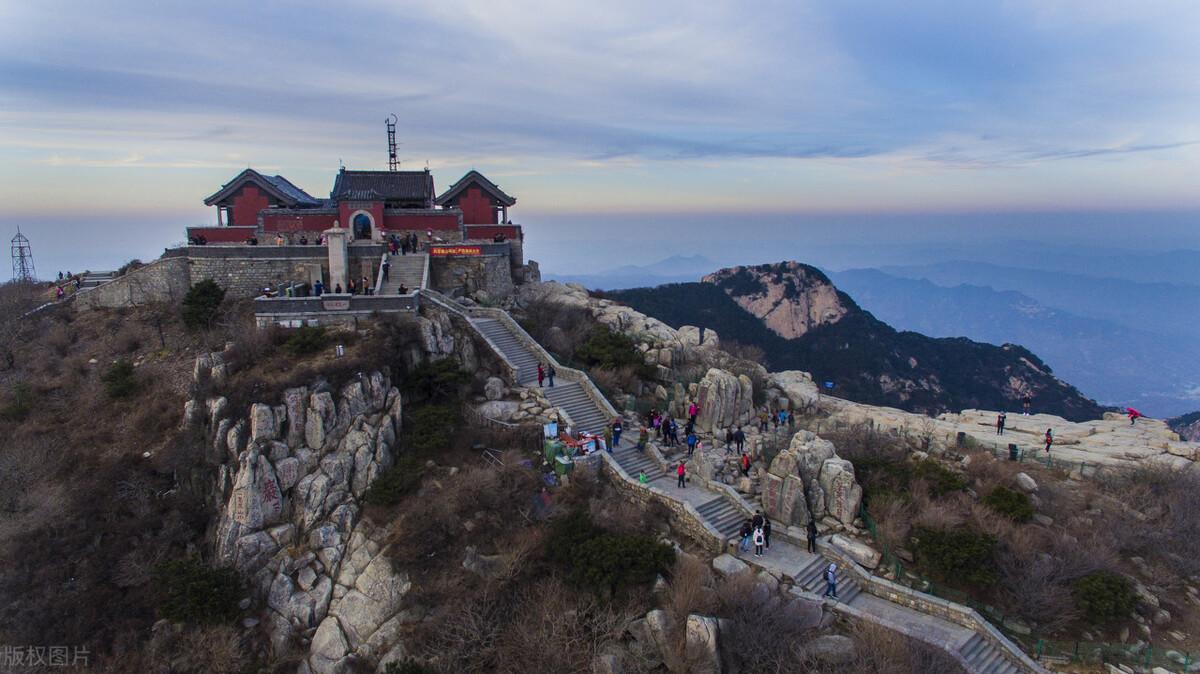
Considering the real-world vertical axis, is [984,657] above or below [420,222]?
below

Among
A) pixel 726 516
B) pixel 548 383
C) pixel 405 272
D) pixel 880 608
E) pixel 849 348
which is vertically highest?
pixel 405 272

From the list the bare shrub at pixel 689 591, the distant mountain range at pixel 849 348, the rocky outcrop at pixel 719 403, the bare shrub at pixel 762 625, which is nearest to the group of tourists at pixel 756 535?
the bare shrub at pixel 762 625

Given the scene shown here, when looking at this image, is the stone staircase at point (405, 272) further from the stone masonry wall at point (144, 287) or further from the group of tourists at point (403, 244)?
the stone masonry wall at point (144, 287)

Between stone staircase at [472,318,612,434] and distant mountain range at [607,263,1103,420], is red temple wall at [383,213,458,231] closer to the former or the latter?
stone staircase at [472,318,612,434]

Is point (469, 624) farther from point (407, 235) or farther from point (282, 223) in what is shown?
point (282, 223)

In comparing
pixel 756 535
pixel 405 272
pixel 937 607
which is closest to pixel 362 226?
pixel 405 272

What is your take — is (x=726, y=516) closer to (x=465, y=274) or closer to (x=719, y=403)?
(x=719, y=403)
